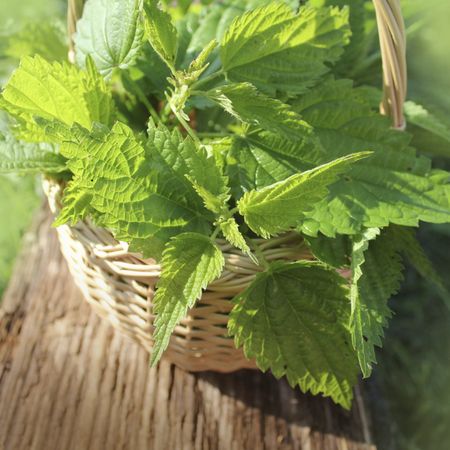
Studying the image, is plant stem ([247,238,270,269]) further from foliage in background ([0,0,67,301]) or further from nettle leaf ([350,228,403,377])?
foliage in background ([0,0,67,301])

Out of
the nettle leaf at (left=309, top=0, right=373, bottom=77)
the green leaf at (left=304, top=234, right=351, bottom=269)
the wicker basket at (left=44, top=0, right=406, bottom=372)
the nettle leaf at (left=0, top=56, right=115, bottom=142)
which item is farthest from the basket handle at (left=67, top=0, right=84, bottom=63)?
the green leaf at (left=304, top=234, right=351, bottom=269)

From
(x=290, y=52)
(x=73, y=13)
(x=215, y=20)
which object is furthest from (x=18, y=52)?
(x=290, y=52)

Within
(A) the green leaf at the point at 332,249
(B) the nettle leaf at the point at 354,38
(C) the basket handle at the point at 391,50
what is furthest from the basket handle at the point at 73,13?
(A) the green leaf at the point at 332,249

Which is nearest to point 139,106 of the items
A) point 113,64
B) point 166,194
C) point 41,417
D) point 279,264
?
point 113,64

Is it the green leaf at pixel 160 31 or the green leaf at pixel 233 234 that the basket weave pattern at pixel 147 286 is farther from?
the green leaf at pixel 160 31

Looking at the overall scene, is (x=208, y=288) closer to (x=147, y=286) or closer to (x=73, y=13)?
(x=147, y=286)
